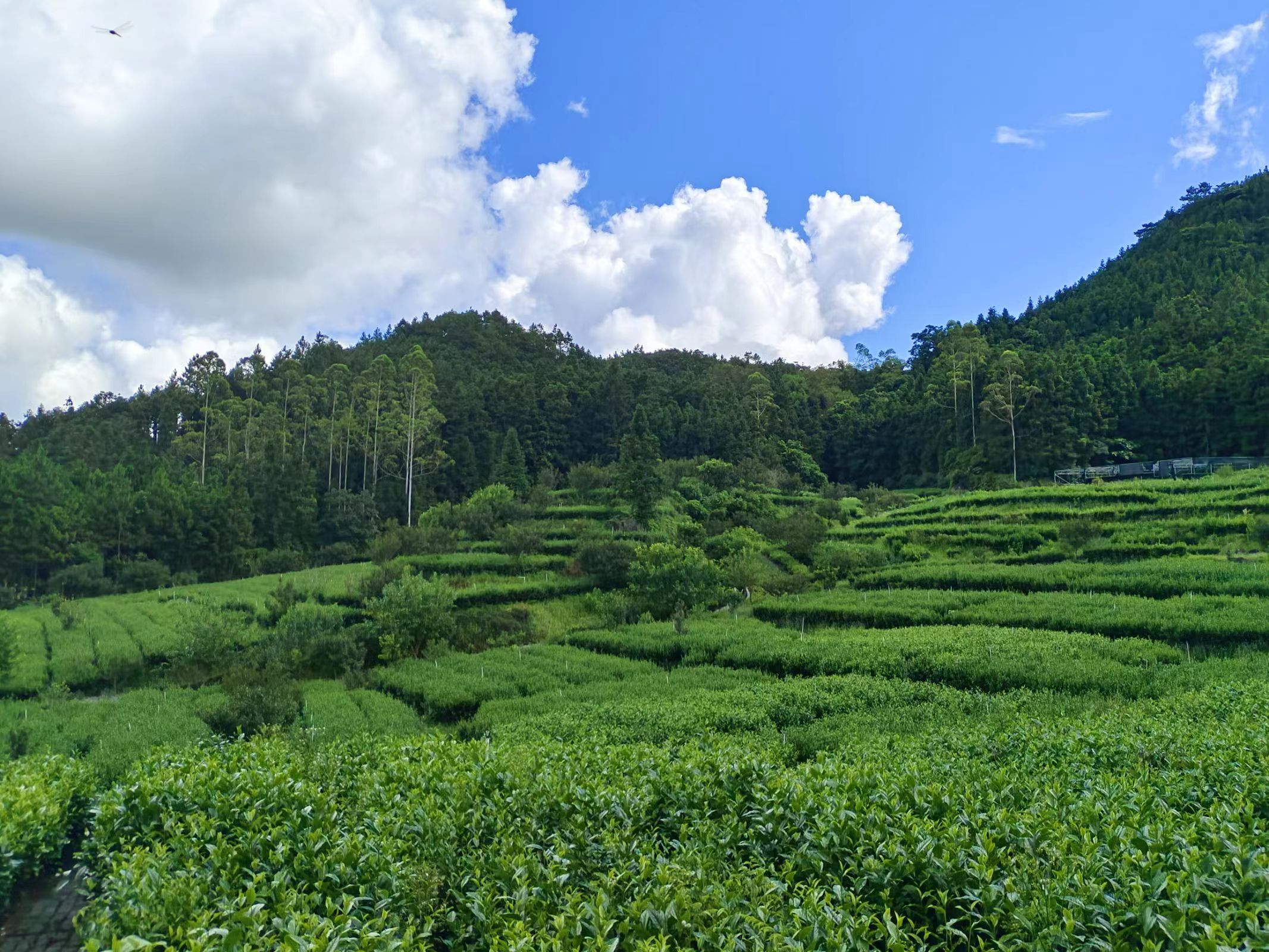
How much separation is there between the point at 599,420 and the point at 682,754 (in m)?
61.7

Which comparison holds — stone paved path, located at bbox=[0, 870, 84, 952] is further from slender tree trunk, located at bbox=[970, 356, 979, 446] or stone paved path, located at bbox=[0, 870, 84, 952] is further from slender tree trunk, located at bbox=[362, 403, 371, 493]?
slender tree trunk, located at bbox=[970, 356, 979, 446]

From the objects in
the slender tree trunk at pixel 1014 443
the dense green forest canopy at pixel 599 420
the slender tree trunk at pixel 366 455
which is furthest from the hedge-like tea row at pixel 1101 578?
the slender tree trunk at pixel 366 455

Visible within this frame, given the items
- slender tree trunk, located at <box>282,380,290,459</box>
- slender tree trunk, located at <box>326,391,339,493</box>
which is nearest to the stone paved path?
slender tree trunk, located at <box>282,380,290,459</box>

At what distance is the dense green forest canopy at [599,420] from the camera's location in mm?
41531

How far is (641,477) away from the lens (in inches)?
1666

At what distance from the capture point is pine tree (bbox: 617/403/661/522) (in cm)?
4200

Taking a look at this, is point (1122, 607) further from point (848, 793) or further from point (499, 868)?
point (499, 868)

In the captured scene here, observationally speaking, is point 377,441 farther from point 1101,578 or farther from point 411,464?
point 1101,578

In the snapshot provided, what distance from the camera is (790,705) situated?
45.8 feet

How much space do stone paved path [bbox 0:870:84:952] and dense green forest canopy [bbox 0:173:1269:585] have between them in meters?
33.8

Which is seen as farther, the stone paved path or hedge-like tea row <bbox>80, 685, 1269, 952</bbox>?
the stone paved path

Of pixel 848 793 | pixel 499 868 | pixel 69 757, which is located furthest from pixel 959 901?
pixel 69 757

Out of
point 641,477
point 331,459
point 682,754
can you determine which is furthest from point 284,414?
point 682,754

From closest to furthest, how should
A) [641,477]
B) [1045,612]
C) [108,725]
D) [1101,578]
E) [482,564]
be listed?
[108,725]
[1045,612]
[1101,578]
[482,564]
[641,477]
